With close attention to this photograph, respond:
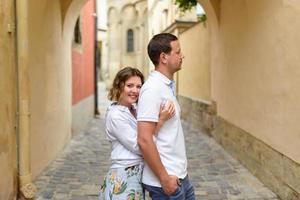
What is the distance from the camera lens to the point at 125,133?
8.14 feet

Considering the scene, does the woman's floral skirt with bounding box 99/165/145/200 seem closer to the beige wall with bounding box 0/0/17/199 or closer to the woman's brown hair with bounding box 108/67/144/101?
the woman's brown hair with bounding box 108/67/144/101

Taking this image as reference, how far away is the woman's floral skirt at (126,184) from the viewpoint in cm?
248

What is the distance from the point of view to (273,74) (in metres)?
5.14

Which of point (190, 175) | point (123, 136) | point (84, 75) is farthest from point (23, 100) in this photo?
point (84, 75)

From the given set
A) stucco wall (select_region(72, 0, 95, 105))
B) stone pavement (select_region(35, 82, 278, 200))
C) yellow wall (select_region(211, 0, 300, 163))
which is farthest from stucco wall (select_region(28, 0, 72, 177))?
yellow wall (select_region(211, 0, 300, 163))

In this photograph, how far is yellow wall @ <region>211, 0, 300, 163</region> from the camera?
14.8 feet

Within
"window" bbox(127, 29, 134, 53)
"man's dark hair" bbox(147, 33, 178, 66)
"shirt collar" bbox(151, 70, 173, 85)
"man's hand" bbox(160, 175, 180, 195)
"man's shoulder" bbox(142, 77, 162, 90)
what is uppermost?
"window" bbox(127, 29, 134, 53)

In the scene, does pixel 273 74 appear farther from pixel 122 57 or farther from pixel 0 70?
pixel 122 57

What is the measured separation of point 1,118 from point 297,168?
2.87 m

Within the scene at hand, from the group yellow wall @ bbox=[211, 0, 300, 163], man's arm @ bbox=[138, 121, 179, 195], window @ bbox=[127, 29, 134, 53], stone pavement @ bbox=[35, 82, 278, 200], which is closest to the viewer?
man's arm @ bbox=[138, 121, 179, 195]

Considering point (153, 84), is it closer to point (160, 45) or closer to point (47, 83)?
point (160, 45)

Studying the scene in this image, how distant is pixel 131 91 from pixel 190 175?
148 inches

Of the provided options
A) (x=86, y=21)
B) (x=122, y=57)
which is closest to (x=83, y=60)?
A: (x=86, y=21)

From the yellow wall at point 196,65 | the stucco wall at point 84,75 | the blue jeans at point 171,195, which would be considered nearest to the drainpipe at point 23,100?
the blue jeans at point 171,195
